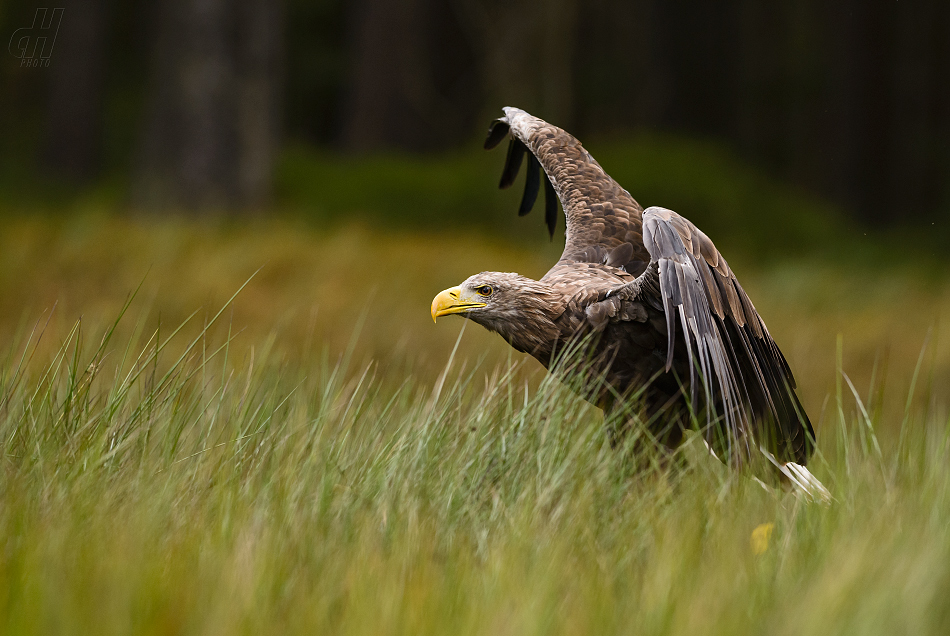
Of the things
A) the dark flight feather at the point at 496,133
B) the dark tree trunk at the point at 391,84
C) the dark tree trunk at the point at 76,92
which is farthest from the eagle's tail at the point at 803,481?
the dark tree trunk at the point at 76,92

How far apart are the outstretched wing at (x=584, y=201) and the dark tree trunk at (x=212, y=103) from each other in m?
4.30

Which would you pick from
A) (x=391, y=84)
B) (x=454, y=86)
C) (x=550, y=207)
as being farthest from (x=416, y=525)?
(x=454, y=86)

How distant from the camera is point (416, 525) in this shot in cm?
188

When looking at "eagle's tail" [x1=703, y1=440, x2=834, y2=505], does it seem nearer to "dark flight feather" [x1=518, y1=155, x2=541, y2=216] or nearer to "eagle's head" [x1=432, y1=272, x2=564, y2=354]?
"eagle's head" [x1=432, y1=272, x2=564, y2=354]

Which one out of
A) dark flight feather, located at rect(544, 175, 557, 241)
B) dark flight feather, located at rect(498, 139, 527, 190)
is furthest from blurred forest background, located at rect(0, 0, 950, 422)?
dark flight feather, located at rect(498, 139, 527, 190)

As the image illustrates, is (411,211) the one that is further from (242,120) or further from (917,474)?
(917,474)

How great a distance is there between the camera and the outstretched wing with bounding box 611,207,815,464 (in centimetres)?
269

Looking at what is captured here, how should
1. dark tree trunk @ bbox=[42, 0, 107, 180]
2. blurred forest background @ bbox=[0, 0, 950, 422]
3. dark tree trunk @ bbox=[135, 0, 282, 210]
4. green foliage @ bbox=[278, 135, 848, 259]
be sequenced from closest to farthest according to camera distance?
blurred forest background @ bbox=[0, 0, 950, 422] < dark tree trunk @ bbox=[135, 0, 282, 210] < green foliage @ bbox=[278, 135, 848, 259] < dark tree trunk @ bbox=[42, 0, 107, 180]

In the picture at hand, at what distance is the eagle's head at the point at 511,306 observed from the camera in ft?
10.2

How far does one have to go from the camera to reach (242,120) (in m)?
8.18

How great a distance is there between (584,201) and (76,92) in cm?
1082

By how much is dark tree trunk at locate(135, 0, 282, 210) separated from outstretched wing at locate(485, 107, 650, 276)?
430 centimetres

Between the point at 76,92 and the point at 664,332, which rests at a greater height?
the point at 664,332

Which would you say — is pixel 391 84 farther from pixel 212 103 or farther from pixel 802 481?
pixel 802 481
